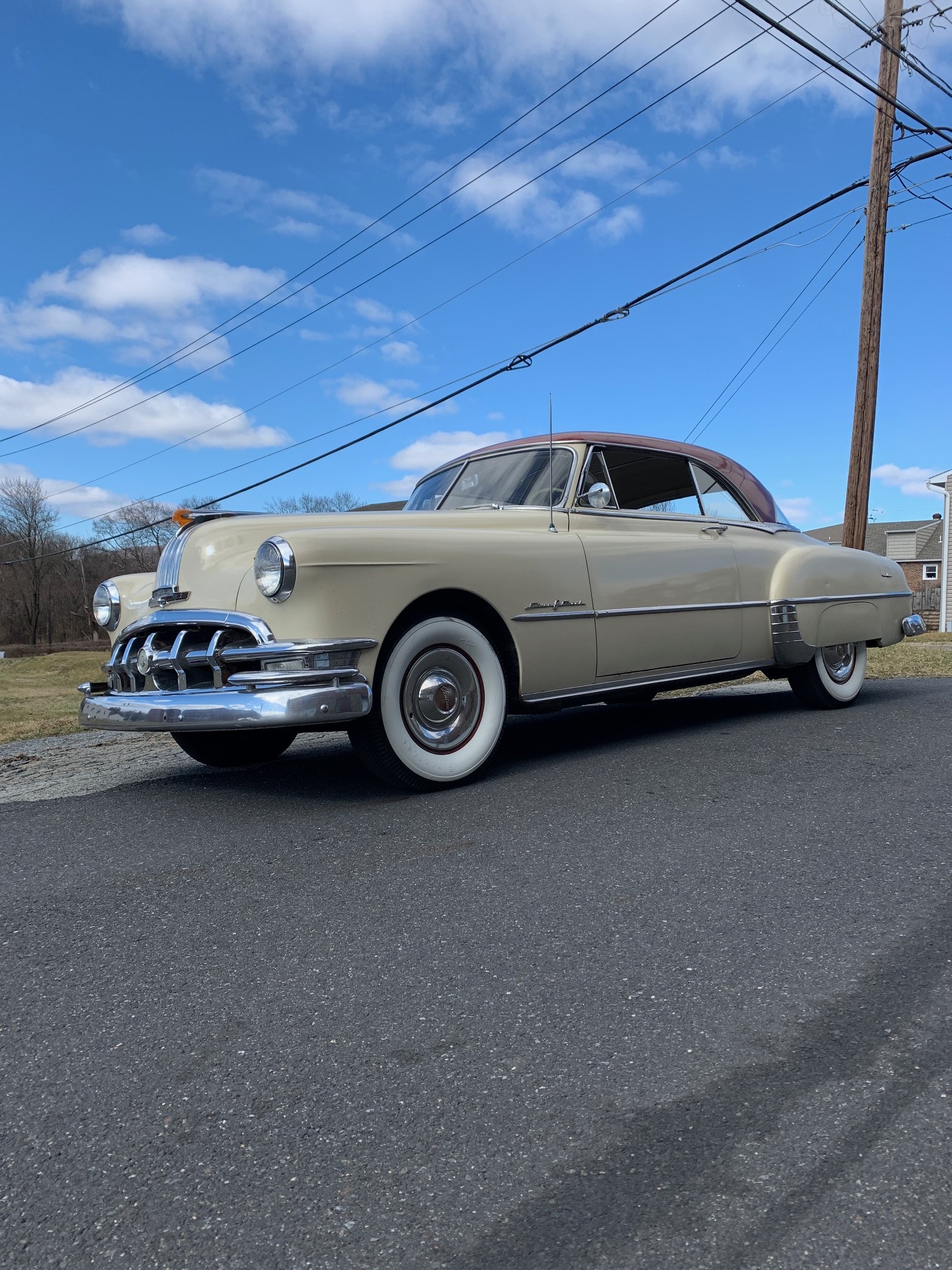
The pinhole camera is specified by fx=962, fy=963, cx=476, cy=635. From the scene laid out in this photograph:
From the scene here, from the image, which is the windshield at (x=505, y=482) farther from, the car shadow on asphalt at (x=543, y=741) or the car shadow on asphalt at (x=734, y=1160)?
the car shadow on asphalt at (x=734, y=1160)

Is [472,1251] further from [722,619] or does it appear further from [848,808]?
[722,619]

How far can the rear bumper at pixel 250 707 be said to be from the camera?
3.58 meters

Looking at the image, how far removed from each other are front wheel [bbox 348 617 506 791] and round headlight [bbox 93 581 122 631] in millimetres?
1527

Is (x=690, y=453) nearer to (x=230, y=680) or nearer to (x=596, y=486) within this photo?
(x=596, y=486)

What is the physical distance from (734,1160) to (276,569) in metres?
2.75

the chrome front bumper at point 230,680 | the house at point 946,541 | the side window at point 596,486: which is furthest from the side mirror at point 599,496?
the house at point 946,541

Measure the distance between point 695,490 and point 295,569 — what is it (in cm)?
309

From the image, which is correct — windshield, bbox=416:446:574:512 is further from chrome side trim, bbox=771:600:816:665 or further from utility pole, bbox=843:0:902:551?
utility pole, bbox=843:0:902:551

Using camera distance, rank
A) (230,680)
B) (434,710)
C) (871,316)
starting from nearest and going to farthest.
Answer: (230,680) < (434,710) < (871,316)

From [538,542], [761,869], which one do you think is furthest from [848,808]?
[538,542]

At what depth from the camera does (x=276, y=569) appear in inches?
147

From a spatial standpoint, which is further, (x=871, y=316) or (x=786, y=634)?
(x=871, y=316)

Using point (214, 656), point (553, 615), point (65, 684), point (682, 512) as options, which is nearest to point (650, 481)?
point (682, 512)

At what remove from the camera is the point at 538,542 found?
463cm
